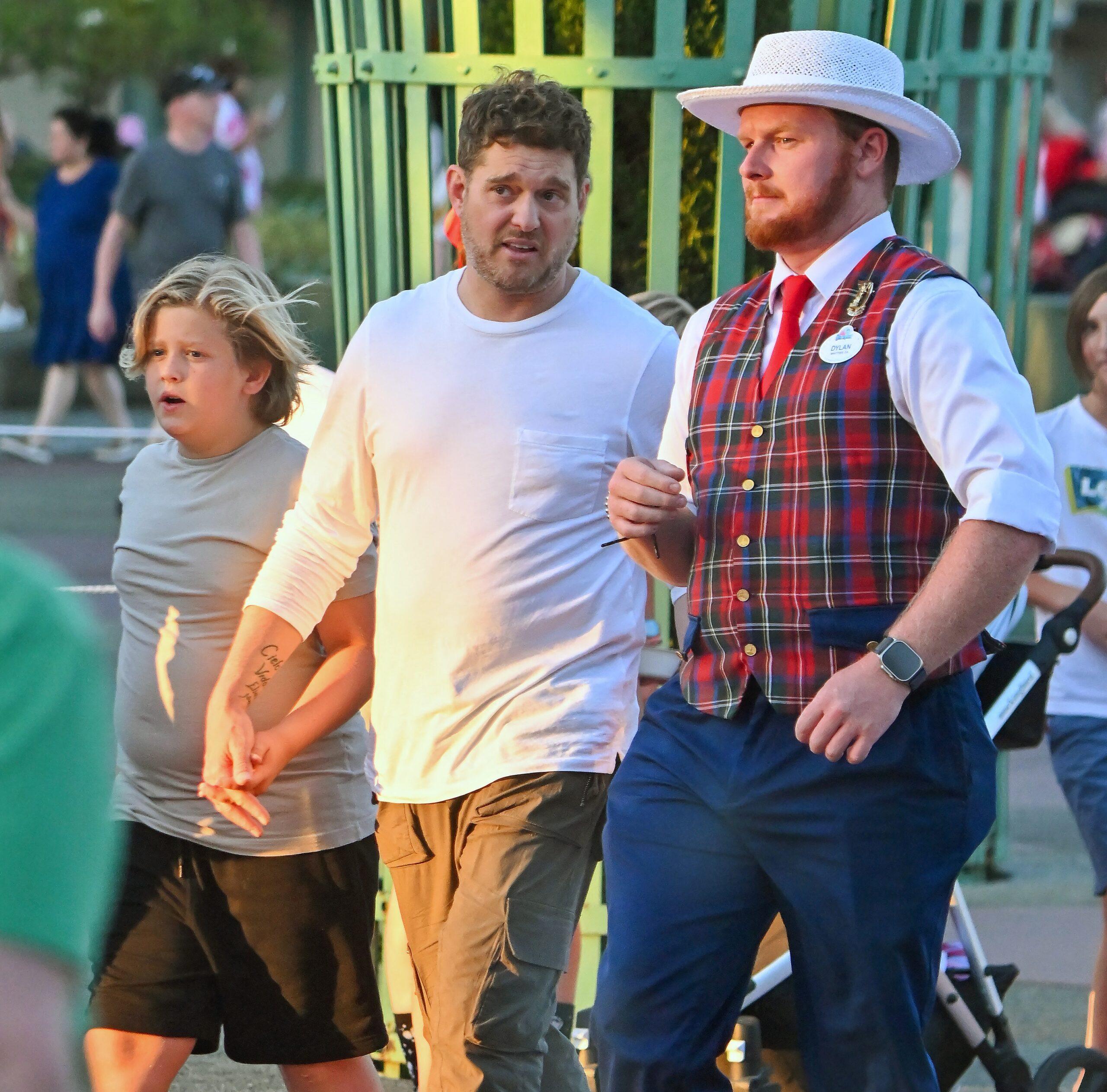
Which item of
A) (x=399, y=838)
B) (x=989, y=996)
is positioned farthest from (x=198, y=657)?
(x=989, y=996)

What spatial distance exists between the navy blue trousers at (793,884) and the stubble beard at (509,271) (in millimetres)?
877

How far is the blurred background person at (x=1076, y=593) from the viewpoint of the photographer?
4461mm

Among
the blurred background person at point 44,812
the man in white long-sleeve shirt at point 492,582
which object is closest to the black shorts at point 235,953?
the man in white long-sleeve shirt at point 492,582

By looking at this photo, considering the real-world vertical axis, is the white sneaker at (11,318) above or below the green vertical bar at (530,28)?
below

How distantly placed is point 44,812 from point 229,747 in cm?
217

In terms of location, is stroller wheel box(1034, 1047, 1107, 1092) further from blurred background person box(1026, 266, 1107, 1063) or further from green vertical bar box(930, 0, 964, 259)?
green vertical bar box(930, 0, 964, 259)

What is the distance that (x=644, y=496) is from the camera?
302 centimetres

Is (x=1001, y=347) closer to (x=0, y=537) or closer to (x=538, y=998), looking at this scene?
(x=538, y=998)

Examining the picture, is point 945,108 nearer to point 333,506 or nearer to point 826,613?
point 333,506

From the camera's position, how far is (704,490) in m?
3.12

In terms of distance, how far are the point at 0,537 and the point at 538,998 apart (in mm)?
2110

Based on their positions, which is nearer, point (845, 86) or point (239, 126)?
point (845, 86)

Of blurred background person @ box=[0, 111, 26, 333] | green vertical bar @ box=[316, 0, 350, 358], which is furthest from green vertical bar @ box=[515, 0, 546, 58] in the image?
blurred background person @ box=[0, 111, 26, 333]

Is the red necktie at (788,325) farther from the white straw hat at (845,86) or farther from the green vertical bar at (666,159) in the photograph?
the green vertical bar at (666,159)
